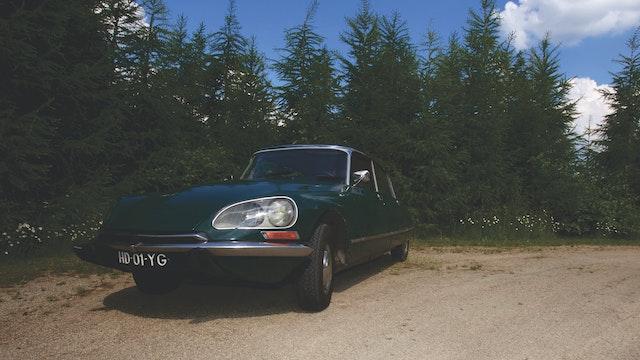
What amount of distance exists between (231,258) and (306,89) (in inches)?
363

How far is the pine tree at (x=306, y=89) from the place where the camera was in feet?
40.2

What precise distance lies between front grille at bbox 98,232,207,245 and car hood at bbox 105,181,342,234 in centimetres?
5

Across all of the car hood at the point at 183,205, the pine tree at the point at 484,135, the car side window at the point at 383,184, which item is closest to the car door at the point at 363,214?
the car side window at the point at 383,184

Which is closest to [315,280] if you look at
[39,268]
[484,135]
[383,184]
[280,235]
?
[280,235]

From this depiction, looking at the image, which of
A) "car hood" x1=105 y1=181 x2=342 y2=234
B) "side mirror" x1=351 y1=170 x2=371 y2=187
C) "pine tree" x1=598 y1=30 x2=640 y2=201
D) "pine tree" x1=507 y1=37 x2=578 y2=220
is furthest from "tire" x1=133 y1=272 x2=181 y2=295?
"pine tree" x1=598 y1=30 x2=640 y2=201

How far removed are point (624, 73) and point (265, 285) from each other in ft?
67.7

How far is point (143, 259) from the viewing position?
3926mm

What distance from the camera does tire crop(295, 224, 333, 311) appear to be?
419cm

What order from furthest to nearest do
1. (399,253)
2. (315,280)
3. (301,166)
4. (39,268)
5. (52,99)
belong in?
(52,99)
(399,253)
(39,268)
(301,166)
(315,280)

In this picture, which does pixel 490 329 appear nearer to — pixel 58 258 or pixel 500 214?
pixel 58 258

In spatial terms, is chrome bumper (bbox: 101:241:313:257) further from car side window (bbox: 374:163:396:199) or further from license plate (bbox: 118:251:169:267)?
car side window (bbox: 374:163:396:199)

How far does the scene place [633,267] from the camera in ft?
24.6

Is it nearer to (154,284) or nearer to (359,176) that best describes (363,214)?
(359,176)

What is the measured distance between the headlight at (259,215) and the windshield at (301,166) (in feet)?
4.01
